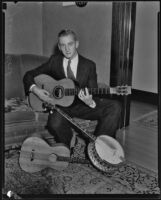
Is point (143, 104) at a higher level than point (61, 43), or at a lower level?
lower

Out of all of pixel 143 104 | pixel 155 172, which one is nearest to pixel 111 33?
pixel 143 104

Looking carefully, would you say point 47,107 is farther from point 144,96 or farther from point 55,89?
point 144,96

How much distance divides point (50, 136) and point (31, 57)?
370mm

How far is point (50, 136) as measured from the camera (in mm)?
1474

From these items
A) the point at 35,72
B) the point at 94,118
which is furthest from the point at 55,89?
the point at 94,118

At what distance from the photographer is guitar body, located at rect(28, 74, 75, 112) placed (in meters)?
1.43

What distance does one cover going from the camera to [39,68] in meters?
1.45

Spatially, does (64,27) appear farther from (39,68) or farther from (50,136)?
(50,136)

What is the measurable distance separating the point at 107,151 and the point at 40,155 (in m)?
0.31

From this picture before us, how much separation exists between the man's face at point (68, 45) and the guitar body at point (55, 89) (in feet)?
0.41

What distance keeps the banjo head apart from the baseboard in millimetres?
220

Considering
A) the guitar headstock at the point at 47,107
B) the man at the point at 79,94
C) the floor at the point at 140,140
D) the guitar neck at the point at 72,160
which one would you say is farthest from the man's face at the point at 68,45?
the guitar neck at the point at 72,160

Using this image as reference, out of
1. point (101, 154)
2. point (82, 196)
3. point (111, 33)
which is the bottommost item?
point (82, 196)

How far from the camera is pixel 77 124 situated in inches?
58.1
